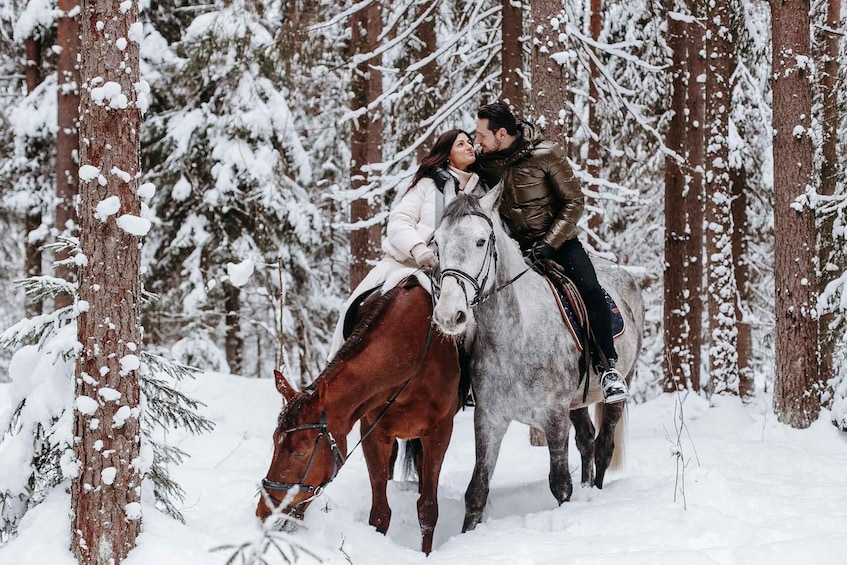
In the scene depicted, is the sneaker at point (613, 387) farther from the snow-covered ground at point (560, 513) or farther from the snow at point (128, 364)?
the snow at point (128, 364)

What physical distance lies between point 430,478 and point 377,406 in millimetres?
738

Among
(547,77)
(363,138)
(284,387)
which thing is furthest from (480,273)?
(363,138)

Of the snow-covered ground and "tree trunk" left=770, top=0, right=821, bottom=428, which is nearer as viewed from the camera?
the snow-covered ground

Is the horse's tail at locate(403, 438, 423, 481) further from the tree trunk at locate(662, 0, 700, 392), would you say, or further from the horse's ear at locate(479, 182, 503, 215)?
the tree trunk at locate(662, 0, 700, 392)

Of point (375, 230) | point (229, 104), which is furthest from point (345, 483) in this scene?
point (229, 104)

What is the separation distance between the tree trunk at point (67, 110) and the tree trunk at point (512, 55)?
6821mm

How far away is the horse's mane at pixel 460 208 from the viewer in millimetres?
5059

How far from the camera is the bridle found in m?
4.77

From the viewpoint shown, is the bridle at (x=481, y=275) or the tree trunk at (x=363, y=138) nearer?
the bridle at (x=481, y=275)

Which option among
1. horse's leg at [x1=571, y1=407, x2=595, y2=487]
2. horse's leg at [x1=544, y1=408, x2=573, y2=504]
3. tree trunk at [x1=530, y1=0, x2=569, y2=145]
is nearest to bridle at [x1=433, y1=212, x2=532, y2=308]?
horse's leg at [x1=544, y1=408, x2=573, y2=504]

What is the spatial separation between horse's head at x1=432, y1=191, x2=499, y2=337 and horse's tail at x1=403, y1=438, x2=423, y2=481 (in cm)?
208

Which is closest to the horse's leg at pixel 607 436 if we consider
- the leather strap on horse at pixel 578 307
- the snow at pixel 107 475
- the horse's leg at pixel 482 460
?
the leather strap on horse at pixel 578 307

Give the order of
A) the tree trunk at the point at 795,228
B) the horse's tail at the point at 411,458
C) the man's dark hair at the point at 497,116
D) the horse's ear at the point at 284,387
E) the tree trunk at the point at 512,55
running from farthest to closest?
the tree trunk at the point at 512,55 < the tree trunk at the point at 795,228 < the horse's tail at the point at 411,458 < the man's dark hair at the point at 497,116 < the horse's ear at the point at 284,387

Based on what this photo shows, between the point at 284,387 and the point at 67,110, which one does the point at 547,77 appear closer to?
the point at 284,387
